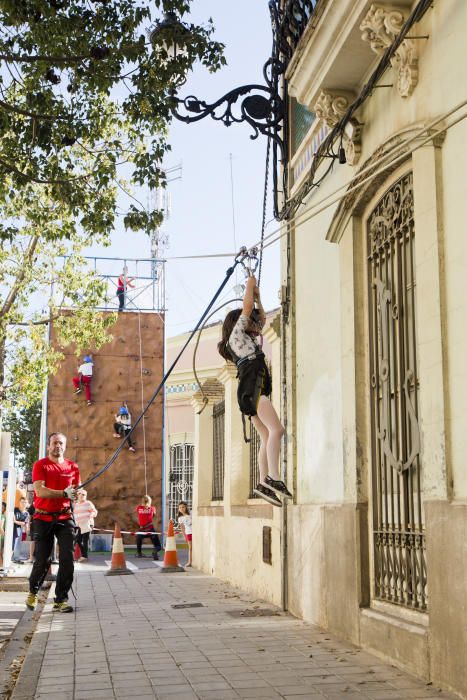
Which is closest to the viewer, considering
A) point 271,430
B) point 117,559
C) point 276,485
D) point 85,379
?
point 271,430

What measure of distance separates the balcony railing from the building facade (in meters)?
0.13

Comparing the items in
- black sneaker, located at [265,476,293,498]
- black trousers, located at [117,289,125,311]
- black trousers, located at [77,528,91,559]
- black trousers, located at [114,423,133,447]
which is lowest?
black trousers, located at [77,528,91,559]

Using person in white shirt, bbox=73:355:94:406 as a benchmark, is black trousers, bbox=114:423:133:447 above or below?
below

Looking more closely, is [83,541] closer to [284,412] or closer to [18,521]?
[18,521]

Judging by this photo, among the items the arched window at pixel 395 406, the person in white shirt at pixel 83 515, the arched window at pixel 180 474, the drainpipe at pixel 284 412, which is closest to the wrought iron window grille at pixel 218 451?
the person in white shirt at pixel 83 515

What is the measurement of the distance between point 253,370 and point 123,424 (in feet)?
75.1

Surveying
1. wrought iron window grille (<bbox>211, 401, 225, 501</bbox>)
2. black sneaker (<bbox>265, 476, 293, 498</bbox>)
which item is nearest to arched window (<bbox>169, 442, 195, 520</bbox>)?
wrought iron window grille (<bbox>211, 401, 225, 501</bbox>)

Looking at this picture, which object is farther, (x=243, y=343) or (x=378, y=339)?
(x=243, y=343)

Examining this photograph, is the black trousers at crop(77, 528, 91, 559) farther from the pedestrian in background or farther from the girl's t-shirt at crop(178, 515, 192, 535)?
the pedestrian in background

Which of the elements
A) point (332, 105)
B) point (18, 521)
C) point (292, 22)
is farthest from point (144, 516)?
point (332, 105)

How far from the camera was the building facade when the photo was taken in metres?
5.98

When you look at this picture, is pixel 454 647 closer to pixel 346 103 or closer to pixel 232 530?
pixel 346 103

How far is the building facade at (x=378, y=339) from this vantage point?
5980mm

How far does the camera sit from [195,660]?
6.89 m
